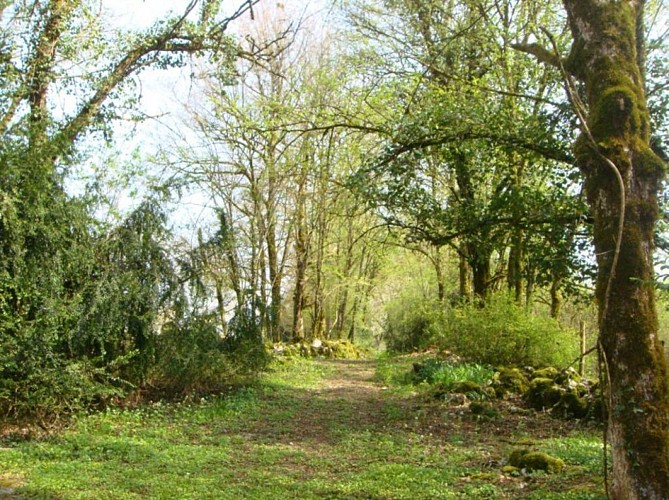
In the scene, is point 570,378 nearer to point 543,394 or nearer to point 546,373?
point 543,394

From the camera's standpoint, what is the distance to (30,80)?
999 cm

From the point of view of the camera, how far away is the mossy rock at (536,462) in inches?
235

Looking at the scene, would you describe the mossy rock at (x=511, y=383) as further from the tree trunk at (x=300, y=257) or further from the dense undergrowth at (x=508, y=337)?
the tree trunk at (x=300, y=257)

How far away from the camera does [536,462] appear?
6.06 meters

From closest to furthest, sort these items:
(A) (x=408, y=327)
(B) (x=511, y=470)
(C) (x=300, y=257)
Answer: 1. (B) (x=511, y=470)
2. (C) (x=300, y=257)
3. (A) (x=408, y=327)

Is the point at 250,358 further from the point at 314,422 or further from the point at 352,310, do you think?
the point at 352,310

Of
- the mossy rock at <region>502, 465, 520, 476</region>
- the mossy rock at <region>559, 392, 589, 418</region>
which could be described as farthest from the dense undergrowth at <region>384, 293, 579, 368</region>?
the mossy rock at <region>502, 465, 520, 476</region>

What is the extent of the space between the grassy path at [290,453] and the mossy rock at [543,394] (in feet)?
1.99

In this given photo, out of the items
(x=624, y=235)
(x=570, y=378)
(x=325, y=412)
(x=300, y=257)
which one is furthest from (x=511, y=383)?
(x=300, y=257)

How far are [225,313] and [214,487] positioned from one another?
667 centimetres

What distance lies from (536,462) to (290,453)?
2.92 metres

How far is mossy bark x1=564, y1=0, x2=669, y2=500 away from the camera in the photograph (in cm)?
393

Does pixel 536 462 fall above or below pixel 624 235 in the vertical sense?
below

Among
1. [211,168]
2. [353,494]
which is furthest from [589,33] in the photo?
[211,168]
